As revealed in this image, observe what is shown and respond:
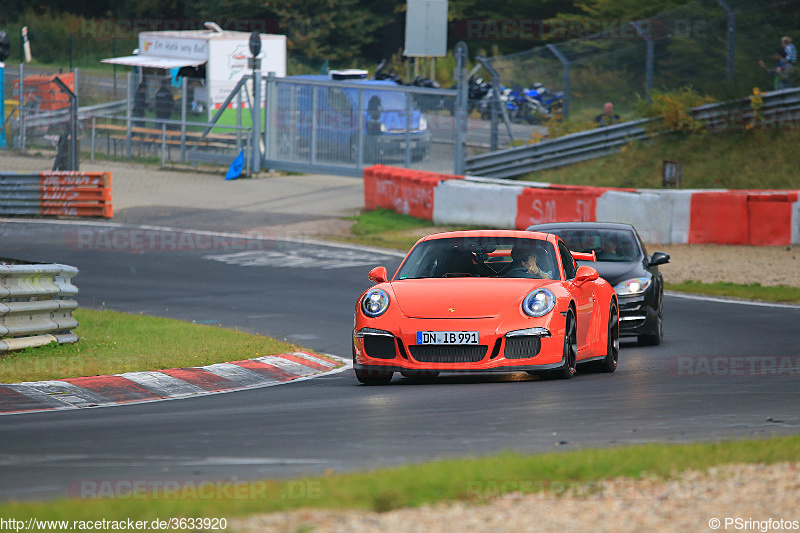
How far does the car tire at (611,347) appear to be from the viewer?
11.0 meters

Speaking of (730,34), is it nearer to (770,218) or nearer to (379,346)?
(770,218)

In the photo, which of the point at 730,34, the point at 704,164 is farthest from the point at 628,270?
the point at 730,34

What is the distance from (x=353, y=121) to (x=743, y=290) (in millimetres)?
15382

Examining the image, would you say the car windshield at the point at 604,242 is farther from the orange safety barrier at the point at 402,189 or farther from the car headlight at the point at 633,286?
the orange safety barrier at the point at 402,189

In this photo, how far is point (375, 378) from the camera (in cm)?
1022

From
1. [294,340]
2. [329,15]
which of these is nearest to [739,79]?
[294,340]

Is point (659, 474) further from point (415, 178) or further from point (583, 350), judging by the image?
point (415, 178)

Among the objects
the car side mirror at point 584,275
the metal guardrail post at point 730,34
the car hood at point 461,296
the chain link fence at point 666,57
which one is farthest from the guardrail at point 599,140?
the car hood at point 461,296

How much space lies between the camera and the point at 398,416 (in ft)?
26.3

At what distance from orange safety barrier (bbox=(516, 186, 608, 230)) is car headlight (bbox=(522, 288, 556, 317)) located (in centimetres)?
1332

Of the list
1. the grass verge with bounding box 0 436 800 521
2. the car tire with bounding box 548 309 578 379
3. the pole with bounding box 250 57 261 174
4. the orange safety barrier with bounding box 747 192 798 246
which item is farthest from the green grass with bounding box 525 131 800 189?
the grass verge with bounding box 0 436 800 521

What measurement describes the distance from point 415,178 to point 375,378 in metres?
16.5

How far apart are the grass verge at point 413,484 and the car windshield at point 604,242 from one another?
801 centimetres

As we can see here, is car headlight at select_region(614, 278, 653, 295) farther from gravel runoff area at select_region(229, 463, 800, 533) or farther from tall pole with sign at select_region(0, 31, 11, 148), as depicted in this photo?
tall pole with sign at select_region(0, 31, 11, 148)
